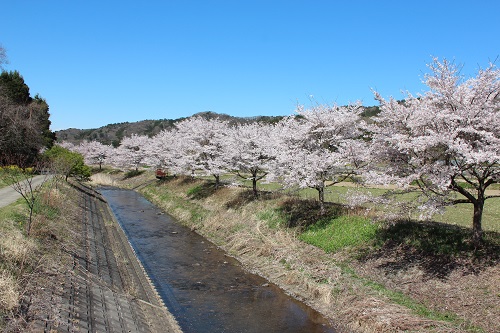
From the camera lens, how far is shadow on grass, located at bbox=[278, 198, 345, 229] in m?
21.6

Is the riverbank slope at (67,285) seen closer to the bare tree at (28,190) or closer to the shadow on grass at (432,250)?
the bare tree at (28,190)

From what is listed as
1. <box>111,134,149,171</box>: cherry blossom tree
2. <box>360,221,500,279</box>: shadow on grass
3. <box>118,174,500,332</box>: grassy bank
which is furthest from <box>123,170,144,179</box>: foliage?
<box>360,221,500,279</box>: shadow on grass

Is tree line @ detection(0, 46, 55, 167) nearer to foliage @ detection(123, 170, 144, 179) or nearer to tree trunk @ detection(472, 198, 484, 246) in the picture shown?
foliage @ detection(123, 170, 144, 179)

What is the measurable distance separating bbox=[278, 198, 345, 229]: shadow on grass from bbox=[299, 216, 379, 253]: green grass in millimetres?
688

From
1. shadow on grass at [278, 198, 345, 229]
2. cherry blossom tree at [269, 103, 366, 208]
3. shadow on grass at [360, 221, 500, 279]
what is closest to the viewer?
shadow on grass at [360, 221, 500, 279]

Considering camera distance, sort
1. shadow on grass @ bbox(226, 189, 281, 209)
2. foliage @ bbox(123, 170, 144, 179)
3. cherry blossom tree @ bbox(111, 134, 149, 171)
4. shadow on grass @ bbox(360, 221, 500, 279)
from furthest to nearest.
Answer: cherry blossom tree @ bbox(111, 134, 149, 171) → foliage @ bbox(123, 170, 144, 179) → shadow on grass @ bbox(226, 189, 281, 209) → shadow on grass @ bbox(360, 221, 500, 279)

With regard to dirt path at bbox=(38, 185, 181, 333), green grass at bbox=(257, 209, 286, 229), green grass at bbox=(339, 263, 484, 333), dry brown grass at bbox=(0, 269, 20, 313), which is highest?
green grass at bbox=(257, 209, 286, 229)

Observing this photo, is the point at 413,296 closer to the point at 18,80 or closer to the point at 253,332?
the point at 253,332

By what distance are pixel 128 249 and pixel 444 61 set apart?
18.1 meters

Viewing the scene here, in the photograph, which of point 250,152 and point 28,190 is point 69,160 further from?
point 250,152

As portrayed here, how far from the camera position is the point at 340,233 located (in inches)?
749

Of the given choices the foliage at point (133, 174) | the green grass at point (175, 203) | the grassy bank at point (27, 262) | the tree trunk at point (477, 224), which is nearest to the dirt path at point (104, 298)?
the grassy bank at point (27, 262)

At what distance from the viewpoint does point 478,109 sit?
41.5ft

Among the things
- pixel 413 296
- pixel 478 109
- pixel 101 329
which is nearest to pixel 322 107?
pixel 478 109
